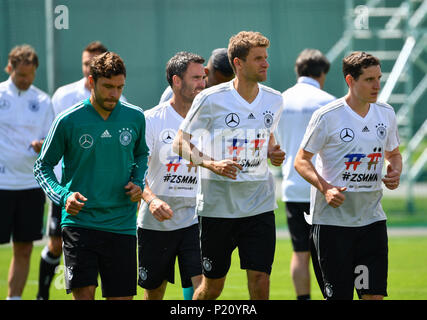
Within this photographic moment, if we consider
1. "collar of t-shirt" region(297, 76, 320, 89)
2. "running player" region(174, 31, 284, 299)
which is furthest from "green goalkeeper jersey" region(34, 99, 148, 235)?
"collar of t-shirt" region(297, 76, 320, 89)

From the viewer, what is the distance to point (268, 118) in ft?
20.8

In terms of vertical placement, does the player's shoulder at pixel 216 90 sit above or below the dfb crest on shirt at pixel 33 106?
above

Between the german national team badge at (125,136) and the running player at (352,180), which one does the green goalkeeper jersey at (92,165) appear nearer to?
the german national team badge at (125,136)

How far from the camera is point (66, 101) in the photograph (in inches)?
332

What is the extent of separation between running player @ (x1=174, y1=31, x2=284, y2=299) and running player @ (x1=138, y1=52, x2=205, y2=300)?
28cm

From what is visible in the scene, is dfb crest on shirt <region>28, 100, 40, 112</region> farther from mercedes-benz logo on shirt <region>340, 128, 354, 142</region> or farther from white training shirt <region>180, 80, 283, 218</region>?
mercedes-benz logo on shirt <region>340, 128, 354, 142</region>

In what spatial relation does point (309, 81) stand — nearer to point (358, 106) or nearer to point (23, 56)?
point (358, 106)

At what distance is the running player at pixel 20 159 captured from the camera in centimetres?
828

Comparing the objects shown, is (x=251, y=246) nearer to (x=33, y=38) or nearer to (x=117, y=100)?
(x=117, y=100)

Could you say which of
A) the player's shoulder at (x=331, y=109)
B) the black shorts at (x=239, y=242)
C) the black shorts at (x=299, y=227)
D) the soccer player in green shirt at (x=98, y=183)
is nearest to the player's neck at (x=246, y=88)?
the player's shoulder at (x=331, y=109)

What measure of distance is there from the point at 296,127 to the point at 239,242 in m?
2.22

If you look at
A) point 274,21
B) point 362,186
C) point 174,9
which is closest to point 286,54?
point 274,21

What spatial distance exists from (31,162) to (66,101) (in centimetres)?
73

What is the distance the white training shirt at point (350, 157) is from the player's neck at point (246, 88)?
1.75 ft
